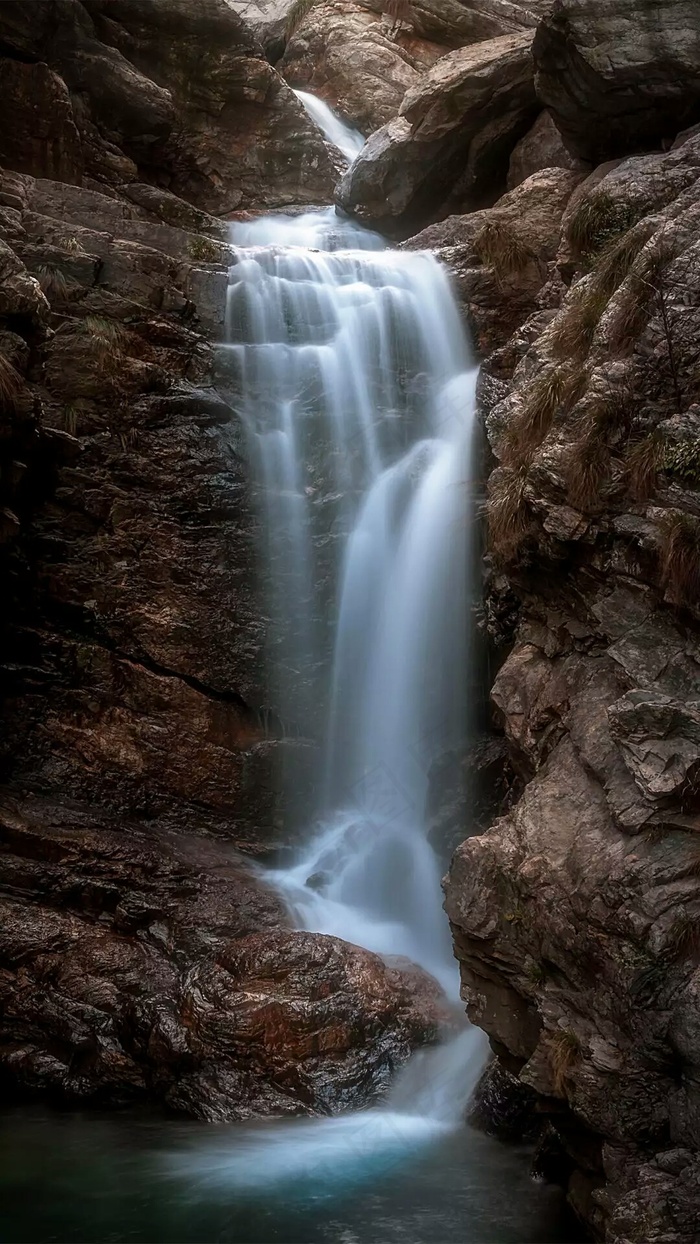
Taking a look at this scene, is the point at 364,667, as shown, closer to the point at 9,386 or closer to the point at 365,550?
the point at 365,550

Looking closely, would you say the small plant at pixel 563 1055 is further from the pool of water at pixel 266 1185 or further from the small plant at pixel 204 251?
the small plant at pixel 204 251

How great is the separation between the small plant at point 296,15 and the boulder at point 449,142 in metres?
8.67

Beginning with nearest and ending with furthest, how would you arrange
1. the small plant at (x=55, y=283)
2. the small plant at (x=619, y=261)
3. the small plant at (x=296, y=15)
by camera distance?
the small plant at (x=619, y=261), the small plant at (x=55, y=283), the small plant at (x=296, y=15)

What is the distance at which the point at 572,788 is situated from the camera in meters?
5.87

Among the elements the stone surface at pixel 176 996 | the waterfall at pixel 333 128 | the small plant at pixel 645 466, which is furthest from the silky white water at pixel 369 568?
the waterfall at pixel 333 128

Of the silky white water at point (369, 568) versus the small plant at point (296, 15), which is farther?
the small plant at point (296, 15)

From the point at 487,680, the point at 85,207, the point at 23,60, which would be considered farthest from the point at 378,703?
the point at 23,60

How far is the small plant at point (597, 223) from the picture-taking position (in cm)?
849

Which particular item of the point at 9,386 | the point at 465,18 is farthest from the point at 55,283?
the point at 465,18

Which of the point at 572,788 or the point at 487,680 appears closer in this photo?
the point at 572,788

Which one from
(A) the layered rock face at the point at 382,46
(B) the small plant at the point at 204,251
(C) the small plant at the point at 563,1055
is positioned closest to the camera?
(C) the small plant at the point at 563,1055

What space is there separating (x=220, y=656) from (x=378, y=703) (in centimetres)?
167

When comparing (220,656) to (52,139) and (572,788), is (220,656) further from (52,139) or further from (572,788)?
(52,139)

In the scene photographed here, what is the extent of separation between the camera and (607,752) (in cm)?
567
